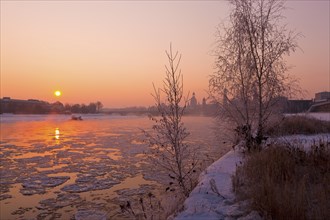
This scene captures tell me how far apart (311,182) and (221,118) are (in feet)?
30.1

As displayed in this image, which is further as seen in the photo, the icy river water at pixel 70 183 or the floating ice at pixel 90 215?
the icy river water at pixel 70 183

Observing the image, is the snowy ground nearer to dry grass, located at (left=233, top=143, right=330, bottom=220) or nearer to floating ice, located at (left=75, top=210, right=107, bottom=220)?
dry grass, located at (left=233, top=143, right=330, bottom=220)

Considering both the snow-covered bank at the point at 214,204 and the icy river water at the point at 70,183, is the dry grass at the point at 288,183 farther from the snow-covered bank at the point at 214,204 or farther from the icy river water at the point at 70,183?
the icy river water at the point at 70,183

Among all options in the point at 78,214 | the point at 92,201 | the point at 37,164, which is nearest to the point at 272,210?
the point at 78,214

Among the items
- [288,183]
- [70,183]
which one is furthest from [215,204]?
[70,183]

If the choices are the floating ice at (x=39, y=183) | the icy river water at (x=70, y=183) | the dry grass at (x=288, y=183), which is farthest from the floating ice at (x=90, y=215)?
the dry grass at (x=288, y=183)

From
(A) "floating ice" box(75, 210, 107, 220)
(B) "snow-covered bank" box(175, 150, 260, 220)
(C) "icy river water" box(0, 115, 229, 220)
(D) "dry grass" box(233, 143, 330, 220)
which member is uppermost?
(D) "dry grass" box(233, 143, 330, 220)

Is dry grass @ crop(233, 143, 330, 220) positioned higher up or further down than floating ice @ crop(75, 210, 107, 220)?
higher up

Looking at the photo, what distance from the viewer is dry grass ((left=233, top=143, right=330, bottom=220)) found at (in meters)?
6.11

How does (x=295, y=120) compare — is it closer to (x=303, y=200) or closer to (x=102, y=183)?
(x=102, y=183)

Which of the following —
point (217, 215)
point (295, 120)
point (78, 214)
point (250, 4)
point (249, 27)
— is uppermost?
point (250, 4)

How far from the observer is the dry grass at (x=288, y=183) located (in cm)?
611

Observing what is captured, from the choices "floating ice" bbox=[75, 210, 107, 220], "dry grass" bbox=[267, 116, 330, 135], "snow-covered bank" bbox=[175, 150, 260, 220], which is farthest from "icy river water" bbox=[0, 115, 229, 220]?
"dry grass" bbox=[267, 116, 330, 135]

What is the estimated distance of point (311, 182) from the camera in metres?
8.20
